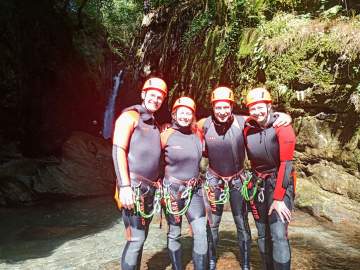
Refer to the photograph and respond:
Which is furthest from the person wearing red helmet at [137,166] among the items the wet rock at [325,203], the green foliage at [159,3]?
the green foliage at [159,3]

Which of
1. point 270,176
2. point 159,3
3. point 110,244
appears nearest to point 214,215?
point 270,176

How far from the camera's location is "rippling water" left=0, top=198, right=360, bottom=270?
5955mm

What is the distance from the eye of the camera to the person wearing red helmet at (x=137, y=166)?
4.50 meters

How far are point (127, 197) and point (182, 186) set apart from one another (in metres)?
0.84

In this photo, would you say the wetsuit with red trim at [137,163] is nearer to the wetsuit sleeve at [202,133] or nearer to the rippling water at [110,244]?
the wetsuit sleeve at [202,133]

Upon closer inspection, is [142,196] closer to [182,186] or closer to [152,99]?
[182,186]

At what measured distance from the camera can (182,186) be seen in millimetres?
4938

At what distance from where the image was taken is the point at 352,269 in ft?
17.5

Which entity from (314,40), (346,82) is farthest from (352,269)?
(314,40)

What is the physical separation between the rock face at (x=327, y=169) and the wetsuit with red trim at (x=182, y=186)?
12.3 ft

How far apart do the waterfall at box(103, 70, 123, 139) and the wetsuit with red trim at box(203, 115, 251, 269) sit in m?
12.9

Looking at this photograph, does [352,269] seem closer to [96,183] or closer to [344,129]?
[344,129]

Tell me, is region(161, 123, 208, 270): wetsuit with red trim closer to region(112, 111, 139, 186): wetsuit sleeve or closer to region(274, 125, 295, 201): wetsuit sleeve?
region(112, 111, 139, 186): wetsuit sleeve

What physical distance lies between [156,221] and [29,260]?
3.13 meters
